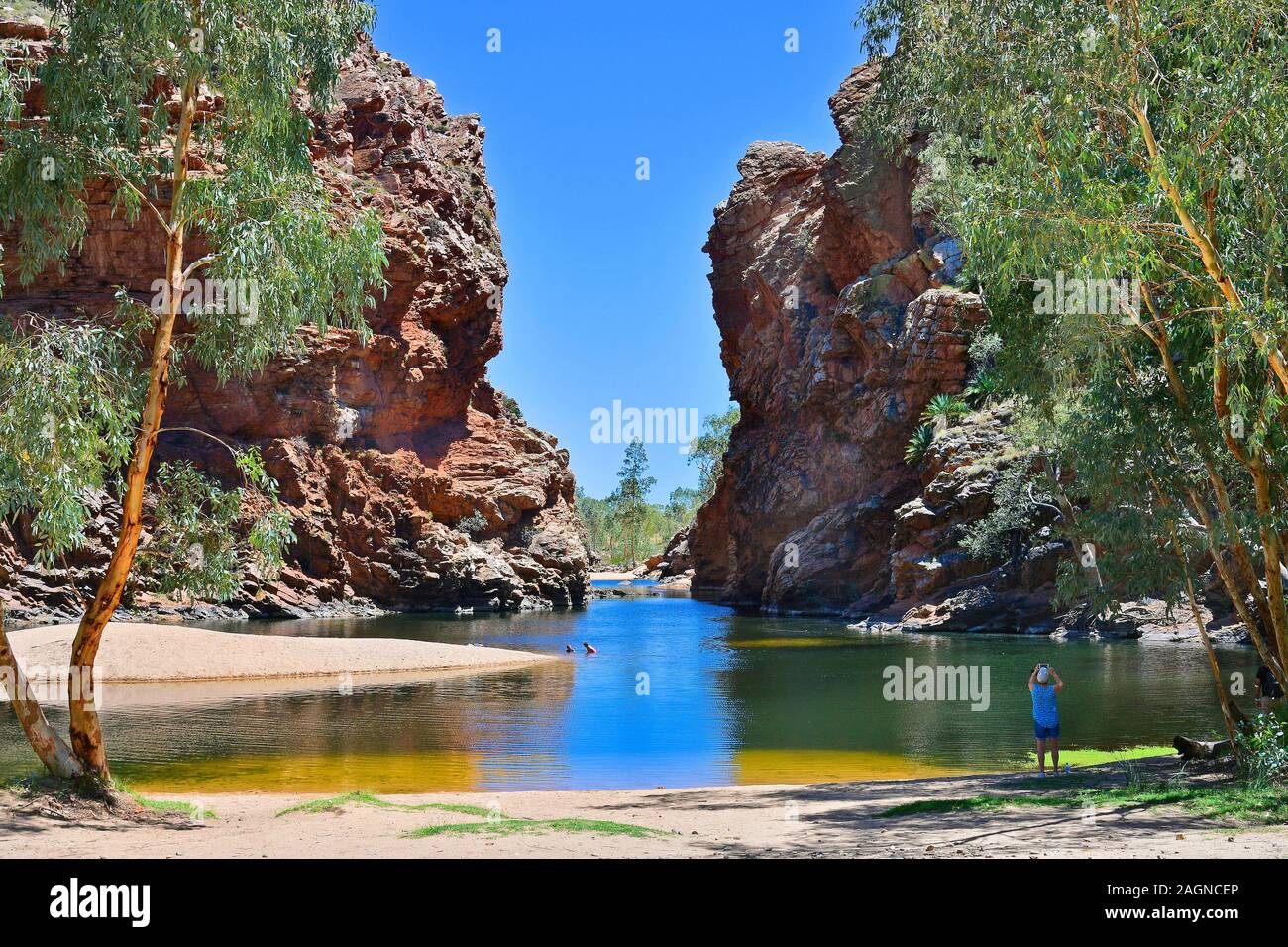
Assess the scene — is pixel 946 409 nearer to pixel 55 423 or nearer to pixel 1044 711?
pixel 1044 711

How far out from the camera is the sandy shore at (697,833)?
818 cm

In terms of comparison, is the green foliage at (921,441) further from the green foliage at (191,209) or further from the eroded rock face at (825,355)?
the green foliage at (191,209)

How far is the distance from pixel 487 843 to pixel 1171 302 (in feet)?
35.5

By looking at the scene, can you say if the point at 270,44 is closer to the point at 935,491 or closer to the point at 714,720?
the point at 714,720

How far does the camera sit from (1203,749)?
13.6 metres

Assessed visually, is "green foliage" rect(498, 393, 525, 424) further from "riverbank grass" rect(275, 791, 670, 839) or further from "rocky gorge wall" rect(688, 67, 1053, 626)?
"riverbank grass" rect(275, 791, 670, 839)

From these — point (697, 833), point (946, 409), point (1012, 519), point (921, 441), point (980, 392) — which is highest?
point (980, 392)

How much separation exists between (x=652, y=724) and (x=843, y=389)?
42296 millimetres

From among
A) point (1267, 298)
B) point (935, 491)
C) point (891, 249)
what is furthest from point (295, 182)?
point (891, 249)

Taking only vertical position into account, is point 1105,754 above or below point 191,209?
below

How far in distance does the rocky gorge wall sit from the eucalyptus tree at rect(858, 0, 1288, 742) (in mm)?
30113

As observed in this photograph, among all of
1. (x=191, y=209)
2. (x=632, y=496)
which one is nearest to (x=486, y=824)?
(x=191, y=209)

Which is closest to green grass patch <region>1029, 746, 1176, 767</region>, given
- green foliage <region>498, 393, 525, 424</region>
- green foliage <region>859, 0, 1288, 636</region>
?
green foliage <region>859, 0, 1288, 636</region>
